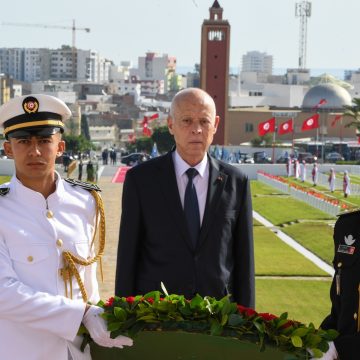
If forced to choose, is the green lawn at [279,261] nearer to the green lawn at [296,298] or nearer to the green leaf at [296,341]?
the green lawn at [296,298]

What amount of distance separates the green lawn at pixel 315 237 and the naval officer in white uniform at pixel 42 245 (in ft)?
43.0

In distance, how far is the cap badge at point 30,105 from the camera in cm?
387

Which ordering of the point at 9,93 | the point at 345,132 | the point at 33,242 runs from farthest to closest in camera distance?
1. the point at 9,93
2. the point at 345,132
3. the point at 33,242

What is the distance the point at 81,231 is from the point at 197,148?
90 centimetres

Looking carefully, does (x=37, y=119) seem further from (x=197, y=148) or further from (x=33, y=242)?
(x=197, y=148)

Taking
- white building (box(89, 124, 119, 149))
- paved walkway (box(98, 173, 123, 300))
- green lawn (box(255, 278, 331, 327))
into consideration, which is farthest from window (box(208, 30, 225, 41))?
green lawn (box(255, 278, 331, 327))

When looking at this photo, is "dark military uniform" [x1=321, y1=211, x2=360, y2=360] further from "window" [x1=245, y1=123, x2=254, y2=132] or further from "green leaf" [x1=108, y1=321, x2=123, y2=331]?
"window" [x1=245, y1=123, x2=254, y2=132]

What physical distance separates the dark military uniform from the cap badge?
1346 mm

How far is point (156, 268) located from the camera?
458cm

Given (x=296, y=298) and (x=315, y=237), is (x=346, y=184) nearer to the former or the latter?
(x=315, y=237)

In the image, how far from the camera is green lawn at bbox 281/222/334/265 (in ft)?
59.6

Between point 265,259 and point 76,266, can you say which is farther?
point 265,259

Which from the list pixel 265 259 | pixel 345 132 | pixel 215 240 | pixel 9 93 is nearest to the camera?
pixel 215 240

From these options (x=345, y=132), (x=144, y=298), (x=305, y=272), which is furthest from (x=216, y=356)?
(x=345, y=132)
